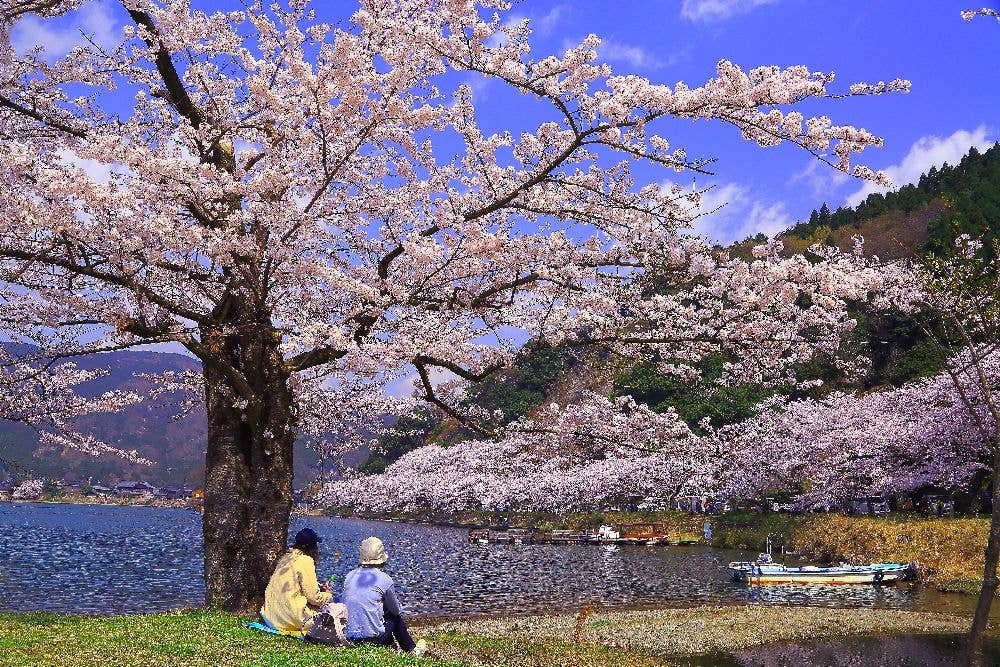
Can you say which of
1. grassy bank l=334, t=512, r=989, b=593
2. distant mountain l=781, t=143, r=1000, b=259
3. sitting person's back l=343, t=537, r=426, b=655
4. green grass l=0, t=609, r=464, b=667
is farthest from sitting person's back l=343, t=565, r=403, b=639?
distant mountain l=781, t=143, r=1000, b=259

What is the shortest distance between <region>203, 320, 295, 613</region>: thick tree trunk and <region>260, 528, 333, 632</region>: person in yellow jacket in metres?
2.47

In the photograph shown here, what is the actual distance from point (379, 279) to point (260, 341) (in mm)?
3045

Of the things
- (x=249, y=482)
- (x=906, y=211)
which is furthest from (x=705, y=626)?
(x=906, y=211)

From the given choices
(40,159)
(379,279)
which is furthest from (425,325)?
(40,159)

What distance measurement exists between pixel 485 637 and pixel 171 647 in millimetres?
11536

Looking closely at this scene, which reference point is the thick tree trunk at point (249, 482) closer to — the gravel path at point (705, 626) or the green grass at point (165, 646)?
the green grass at point (165, 646)

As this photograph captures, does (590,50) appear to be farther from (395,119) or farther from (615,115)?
(395,119)

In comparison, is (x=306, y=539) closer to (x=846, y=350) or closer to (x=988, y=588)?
(x=988, y=588)

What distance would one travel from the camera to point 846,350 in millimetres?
76875

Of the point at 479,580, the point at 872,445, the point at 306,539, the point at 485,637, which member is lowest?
the point at 479,580

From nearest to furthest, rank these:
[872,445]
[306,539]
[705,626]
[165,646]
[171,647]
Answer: [171,647], [165,646], [306,539], [705,626], [872,445]

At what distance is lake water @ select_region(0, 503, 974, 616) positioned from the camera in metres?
30.1

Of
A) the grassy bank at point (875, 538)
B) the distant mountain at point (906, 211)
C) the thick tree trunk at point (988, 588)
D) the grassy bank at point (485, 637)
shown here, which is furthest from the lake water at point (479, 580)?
the distant mountain at point (906, 211)

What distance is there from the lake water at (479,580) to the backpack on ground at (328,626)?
61.0ft
